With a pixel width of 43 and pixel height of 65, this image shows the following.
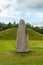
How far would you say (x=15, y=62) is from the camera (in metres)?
18.8

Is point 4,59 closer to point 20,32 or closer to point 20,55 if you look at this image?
point 20,55

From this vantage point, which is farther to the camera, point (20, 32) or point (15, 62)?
point (20, 32)

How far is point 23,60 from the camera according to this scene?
19.6 m

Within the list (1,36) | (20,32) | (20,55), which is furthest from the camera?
(1,36)

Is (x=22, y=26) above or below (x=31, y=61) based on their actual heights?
above

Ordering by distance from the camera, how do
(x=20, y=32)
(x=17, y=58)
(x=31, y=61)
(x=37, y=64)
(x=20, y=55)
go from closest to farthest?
(x=37, y=64), (x=31, y=61), (x=17, y=58), (x=20, y=55), (x=20, y=32)

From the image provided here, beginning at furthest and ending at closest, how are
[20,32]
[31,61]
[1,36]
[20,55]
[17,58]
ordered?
[1,36], [20,32], [20,55], [17,58], [31,61]

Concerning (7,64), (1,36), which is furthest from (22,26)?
(1,36)

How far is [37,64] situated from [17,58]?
3.29 m

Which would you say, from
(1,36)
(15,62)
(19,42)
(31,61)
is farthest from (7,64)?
(1,36)

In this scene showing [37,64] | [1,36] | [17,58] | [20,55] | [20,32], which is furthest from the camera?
[1,36]

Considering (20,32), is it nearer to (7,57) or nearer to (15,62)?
(7,57)

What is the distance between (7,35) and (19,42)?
139ft

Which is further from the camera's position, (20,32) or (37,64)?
(20,32)
